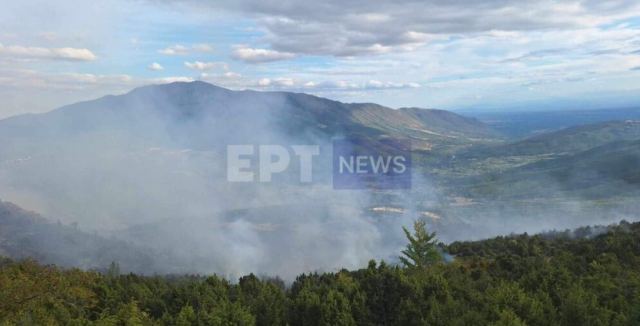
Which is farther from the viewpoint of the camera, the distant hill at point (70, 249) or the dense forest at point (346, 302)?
the distant hill at point (70, 249)

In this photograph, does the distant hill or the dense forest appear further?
→ the distant hill

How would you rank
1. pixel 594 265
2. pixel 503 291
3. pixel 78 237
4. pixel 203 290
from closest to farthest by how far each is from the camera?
pixel 503 291, pixel 203 290, pixel 594 265, pixel 78 237

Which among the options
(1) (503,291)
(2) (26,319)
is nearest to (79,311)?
(2) (26,319)

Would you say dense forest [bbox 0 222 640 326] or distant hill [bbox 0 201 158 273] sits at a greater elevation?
dense forest [bbox 0 222 640 326]

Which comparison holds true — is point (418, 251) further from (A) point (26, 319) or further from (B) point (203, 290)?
(A) point (26, 319)

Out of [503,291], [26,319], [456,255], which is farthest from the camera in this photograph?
[456,255]

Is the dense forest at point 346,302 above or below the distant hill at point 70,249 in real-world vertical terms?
above

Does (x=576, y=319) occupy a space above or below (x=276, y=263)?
above

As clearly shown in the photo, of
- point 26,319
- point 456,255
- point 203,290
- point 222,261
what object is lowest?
point 222,261

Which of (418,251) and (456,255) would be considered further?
(456,255)

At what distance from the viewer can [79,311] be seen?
29.3m

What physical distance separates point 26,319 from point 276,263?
149m

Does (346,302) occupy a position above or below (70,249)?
above

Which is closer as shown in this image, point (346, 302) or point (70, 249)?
point (346, 302)
